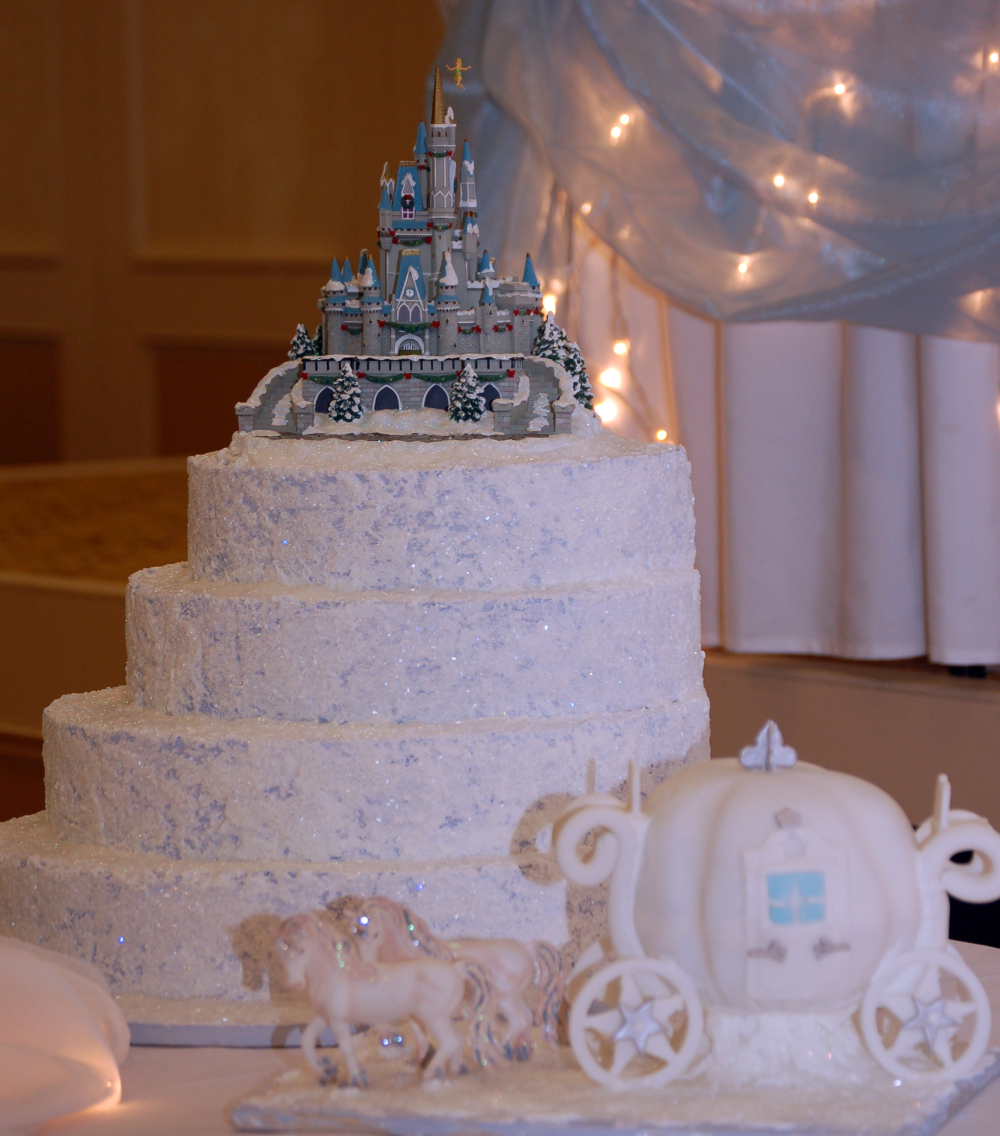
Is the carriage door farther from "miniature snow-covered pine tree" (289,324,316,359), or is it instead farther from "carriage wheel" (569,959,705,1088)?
"miniature snow-covered pine tree" (289,324,316,359)

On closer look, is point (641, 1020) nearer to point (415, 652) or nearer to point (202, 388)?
point (415, 652)

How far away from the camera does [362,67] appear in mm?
6078

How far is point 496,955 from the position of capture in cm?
142

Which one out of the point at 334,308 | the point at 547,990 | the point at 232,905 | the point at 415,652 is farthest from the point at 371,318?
the point at 547,990

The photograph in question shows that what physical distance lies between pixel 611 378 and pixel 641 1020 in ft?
6.07

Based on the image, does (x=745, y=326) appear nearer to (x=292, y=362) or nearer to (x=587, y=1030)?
(x=292, y=362)

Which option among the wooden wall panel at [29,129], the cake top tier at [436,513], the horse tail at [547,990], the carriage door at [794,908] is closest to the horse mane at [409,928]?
the horse tail at [547,990]

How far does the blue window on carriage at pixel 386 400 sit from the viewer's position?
1837mm

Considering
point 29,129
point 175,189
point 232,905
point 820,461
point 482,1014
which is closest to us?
point 482,1014

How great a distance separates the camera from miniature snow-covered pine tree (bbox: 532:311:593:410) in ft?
6.18

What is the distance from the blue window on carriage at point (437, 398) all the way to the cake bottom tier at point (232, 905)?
1.67ft

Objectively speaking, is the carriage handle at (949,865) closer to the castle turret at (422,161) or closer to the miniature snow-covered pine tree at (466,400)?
the miniature snow-covered pine tree at (466,400)

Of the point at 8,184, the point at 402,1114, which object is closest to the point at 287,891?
the point at 402,1114

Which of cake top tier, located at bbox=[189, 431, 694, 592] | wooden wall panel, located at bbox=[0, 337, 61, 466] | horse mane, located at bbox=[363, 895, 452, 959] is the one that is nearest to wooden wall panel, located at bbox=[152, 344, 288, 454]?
wooden wall panel, located at bbox=[0, 337, 61, 466]
